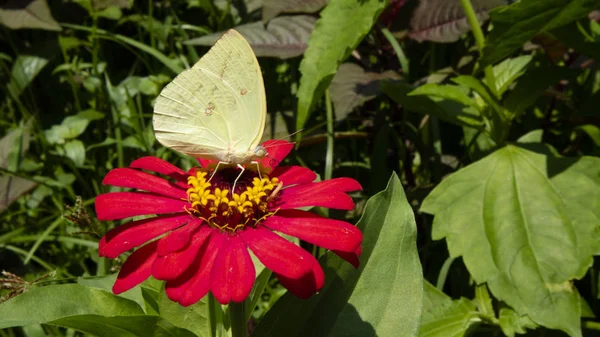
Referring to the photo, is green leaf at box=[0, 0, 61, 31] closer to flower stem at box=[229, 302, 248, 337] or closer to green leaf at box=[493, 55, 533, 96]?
green leaf at box=[493, 55, 533, 96]

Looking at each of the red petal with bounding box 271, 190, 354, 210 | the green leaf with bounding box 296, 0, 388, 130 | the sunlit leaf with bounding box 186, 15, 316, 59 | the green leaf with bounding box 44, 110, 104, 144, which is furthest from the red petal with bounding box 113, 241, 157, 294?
the green leaf with bounding box 44, 110, 104, 144

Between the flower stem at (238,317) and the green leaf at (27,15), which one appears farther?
the green leaf at (27,15)

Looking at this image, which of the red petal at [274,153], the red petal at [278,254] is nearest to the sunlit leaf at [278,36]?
Answer: the red petal at [274,153]

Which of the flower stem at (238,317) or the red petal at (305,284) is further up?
the red petal at (305,284)

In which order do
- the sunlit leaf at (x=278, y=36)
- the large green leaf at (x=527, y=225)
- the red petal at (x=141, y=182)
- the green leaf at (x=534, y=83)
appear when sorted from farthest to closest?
1. the sunlit leaf at (x=278, y=36)
2. the green leaf at (x=534, y=83)
3. the large green leaf at (x=527, y=225)
4. the red petal at (x=141, y=182)

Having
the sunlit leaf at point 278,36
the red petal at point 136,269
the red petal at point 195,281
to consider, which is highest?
the sunlit leaf at point 278,36

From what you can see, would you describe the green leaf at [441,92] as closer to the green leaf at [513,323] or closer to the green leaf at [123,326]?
the green leaf at [513,323]

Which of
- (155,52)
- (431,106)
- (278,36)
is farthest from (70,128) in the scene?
(431,106)
